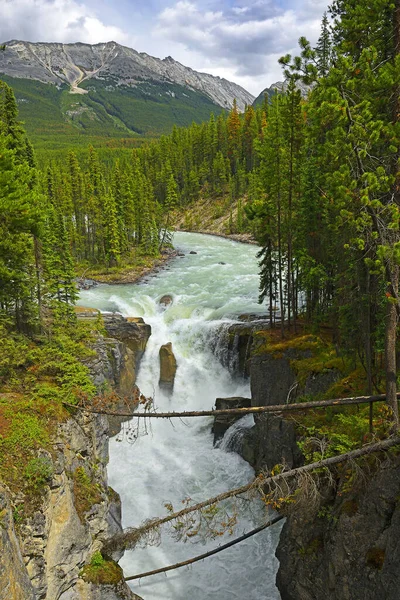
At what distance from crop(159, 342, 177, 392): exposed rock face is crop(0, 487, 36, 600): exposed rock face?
19740mm

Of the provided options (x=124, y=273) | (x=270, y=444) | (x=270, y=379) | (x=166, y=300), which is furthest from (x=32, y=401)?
(x=124, y=273)

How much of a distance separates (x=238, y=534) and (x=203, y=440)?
710 centimetres

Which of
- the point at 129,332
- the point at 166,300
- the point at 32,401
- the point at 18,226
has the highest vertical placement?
the point at 18,226

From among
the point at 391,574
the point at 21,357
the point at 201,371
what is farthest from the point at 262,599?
the point at 201,371

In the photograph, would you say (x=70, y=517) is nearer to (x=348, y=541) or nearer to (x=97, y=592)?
(x=97, y=592)

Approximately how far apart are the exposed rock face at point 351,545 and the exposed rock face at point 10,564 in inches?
306

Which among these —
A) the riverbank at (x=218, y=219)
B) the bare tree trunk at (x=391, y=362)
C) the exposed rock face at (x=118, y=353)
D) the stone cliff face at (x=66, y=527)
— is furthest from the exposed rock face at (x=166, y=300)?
the riverbank at (x=218, y=219)

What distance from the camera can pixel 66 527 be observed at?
38.3 feet

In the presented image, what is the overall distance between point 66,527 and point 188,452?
38.9 feet

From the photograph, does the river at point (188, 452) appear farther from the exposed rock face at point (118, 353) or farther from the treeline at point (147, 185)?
the treeline at point (147, 185)

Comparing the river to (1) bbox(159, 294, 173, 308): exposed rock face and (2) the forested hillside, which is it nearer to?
(1) bbox(159, 294, 173, 308): exposed rock face

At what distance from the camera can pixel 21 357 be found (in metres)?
16.3

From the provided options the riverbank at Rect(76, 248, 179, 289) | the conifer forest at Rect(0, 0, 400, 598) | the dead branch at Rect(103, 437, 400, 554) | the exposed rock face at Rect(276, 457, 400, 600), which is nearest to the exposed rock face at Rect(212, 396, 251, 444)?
the conifer forest at Rect(0, 0, 400, 598)

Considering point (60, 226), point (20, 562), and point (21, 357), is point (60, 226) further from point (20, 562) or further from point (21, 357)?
point (20, 562)
